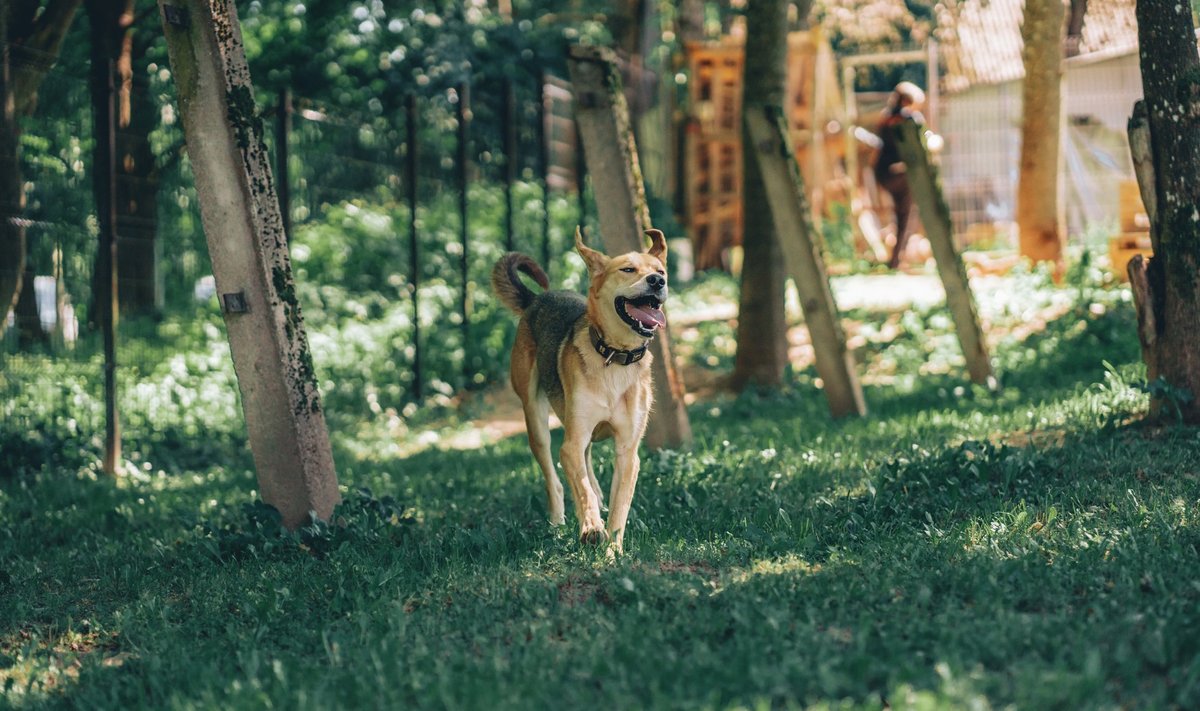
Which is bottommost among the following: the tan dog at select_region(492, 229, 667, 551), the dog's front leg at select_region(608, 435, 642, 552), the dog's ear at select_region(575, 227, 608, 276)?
the dog's front leg at select_region(608, 435, 642, 552)

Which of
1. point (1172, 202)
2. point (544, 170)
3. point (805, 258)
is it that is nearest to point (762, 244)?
point (805, 258)

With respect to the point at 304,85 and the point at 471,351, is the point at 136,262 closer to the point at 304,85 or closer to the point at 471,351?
the point at 471,351

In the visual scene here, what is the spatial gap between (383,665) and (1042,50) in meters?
13.7

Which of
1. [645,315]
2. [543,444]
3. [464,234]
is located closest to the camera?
[645,315]

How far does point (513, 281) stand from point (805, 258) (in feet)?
9.80

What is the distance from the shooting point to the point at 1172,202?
6762 mm

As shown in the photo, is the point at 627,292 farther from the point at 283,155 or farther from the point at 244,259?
the point at 283,155

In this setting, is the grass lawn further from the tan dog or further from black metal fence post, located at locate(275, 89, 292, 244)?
black metal fence post, located at locate(275, 89, 292, 244)

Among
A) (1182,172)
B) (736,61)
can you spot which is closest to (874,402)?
(1182,172)

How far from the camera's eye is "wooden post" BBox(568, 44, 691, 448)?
8.11m

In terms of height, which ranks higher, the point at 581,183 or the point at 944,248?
the point at 581,183

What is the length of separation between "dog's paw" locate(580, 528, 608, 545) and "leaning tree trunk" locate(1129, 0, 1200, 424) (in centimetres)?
326

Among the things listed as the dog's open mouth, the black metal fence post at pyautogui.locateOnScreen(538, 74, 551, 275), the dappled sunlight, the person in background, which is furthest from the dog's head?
the person in background

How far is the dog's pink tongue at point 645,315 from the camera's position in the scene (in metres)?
5.57
